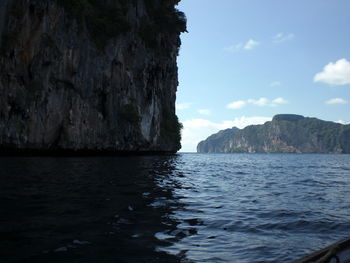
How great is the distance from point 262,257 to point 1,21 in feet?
121

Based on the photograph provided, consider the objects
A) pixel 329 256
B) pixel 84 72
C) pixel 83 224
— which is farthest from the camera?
pixel 84 72

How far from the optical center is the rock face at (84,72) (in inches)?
1432

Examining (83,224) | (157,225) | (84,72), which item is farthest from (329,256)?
(84,72)

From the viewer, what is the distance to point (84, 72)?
1834 inches

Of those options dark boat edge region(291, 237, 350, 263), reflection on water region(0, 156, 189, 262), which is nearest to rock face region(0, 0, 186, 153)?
reflection on water region(0, 156, 189, 262)

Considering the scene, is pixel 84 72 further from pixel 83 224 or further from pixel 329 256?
pixel 329 256

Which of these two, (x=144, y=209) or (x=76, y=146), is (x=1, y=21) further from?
(x=144, y=209)

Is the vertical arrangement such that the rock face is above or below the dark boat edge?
above

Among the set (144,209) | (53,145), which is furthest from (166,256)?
(53,145)

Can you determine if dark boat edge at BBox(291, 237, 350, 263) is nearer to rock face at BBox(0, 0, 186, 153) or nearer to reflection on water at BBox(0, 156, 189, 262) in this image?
reflection on water at BBox(0, 156, 189, 262)

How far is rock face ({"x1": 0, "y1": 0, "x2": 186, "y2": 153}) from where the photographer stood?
119ft

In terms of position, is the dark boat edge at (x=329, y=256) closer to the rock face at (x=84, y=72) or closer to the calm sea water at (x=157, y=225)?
the calm sea water at (x=157, y=225)

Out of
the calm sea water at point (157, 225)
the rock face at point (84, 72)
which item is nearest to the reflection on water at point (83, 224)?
the calm sea water at point (157, 225)

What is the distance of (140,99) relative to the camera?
205 ft
